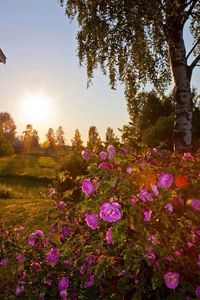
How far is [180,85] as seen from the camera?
424 inches

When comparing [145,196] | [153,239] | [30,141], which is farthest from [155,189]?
[30,141]

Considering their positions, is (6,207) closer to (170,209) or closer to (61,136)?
(170,209)

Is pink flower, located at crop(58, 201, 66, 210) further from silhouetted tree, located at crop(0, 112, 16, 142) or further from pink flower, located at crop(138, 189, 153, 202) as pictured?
silhouetted tree, located at crop(0, 112, 16, 142)

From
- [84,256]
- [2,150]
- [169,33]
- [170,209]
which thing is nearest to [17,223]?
[169,33]

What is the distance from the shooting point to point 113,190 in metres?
A: 3.75

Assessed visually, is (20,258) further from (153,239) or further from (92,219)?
(153,239)

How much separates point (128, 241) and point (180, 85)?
297 inches

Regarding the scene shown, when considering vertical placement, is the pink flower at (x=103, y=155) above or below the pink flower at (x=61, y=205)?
above

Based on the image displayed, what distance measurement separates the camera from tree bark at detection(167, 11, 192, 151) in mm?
10430

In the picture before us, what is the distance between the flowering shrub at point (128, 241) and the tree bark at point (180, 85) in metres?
5.43

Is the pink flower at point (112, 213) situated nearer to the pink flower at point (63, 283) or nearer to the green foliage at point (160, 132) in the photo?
the pink flower at point (63, 283)

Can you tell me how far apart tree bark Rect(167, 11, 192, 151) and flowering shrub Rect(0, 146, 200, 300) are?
5.43 meters

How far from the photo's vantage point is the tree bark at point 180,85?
Answer: 10430mm

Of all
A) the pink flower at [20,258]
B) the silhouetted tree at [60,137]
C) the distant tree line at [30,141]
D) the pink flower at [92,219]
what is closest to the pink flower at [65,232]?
the pink flower at [20,258]
